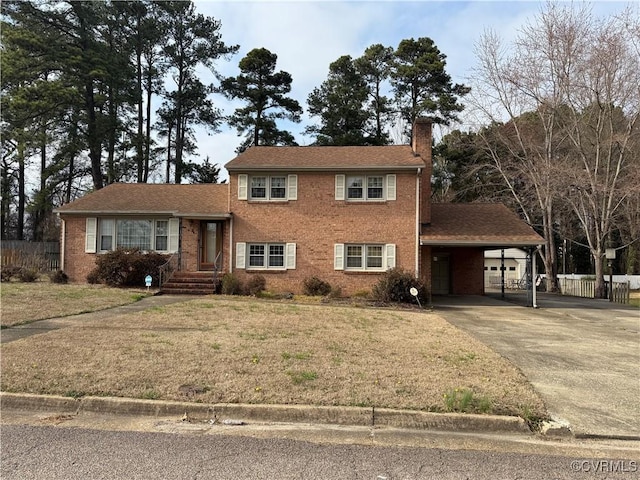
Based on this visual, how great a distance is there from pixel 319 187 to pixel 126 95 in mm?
23900

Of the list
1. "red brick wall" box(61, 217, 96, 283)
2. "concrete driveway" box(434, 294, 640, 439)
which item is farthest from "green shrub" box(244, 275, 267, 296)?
"red brick wall" box(61, 217, 96, 283)

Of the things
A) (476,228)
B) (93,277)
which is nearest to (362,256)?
(476,228)

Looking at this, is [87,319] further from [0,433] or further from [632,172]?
[632,172]

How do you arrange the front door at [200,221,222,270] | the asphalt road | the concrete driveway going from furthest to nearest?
1. the front door at [200,221,222,270]
2. the concrete driveway
3. the asphalt road

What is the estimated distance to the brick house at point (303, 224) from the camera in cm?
1945

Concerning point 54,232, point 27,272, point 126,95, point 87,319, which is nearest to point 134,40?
point 126,95

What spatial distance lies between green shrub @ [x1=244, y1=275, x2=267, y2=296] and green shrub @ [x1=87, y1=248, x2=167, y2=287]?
3963mm

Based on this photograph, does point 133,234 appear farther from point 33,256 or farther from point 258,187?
point 33,256

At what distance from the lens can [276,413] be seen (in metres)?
5.10

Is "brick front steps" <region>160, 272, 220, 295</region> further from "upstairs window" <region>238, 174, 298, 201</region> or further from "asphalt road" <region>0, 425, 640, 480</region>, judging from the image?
"asphalt road" <region>0, 425, 640, 480</region>

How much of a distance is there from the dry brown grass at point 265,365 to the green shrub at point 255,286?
780cm

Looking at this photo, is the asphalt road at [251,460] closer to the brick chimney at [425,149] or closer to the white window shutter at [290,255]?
the white window shutter at [290,255]

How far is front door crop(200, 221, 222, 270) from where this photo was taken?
20656 millimetres

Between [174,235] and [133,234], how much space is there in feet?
6.56
